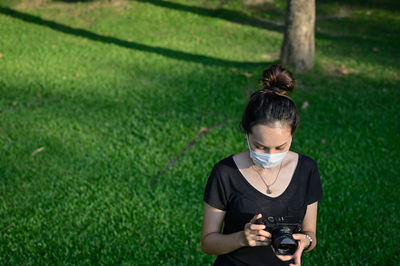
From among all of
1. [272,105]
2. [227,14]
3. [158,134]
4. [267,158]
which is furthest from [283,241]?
[227,14]

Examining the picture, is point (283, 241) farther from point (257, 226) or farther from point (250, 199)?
point (250, 199)

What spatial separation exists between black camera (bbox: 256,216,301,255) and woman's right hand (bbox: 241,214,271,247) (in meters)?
0.04

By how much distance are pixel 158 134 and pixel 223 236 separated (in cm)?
410

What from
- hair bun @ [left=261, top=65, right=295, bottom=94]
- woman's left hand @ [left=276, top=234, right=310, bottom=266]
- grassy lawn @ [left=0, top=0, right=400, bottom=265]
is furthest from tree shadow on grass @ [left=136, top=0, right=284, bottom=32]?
woman's left hand @ [left=276, top=234, right=310, bottom=266]

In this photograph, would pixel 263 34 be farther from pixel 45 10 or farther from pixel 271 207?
pixel 271 207

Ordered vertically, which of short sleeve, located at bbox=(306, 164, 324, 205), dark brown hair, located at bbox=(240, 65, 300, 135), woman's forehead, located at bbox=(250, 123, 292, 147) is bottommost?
short sleeve, located at bbox=(306, 164, 324, 205)

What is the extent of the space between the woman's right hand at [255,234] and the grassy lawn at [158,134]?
2.14 m

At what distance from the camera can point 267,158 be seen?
225 centimetres

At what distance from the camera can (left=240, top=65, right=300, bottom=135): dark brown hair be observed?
7.17 feet

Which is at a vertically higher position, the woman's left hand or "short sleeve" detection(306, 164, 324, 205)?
"short sleeve" detection(306, 164, 324, 205)

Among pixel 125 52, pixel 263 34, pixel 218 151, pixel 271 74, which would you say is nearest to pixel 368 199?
pixel 218 151

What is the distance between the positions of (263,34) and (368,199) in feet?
25.8

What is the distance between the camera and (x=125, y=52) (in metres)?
10.0

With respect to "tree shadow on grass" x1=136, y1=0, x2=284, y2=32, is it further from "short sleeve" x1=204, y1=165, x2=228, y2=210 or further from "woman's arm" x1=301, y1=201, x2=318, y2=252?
"short sleeve" x1=204, y1=165, x2=228, y2=210
